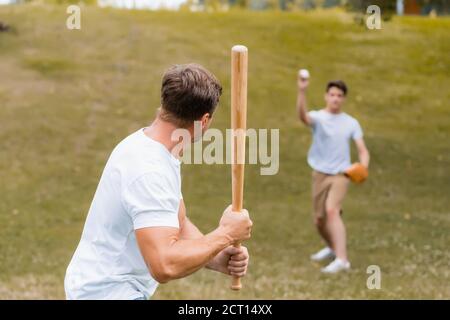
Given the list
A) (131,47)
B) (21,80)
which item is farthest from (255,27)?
(21,80)

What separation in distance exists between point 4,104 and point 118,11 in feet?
27.8

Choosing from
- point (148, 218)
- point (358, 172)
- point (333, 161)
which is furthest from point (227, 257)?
point (333, 161)

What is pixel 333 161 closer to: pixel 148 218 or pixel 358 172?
pixel 358 172

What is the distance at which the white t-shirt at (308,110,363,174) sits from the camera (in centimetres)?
1022

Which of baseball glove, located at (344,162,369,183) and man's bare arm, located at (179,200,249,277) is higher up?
man's bare arm, located at (179,200,249,277)

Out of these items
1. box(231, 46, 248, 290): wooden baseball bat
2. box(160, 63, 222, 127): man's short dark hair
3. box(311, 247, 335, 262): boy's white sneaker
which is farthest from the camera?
box(311, 247, 335, 262): boy's white sneaker

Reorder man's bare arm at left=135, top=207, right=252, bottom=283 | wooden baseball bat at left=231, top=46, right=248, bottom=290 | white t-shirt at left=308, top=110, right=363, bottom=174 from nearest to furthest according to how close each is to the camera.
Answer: man's bare arm at left=135, top=207, right=252, bottom=283, wooden baseball bat at left=231, top=46, right=248, bottom=290, white t-shirt at left=308, top=110, right=363, bottom=174

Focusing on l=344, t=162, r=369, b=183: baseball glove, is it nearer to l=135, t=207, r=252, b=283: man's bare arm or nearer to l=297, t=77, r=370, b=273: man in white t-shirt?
l=297, t=77, r=370, b=273: man in white t-shirt

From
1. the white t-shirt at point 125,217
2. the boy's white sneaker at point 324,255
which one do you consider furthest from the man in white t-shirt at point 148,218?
the boy's white sneaker at point 324,255

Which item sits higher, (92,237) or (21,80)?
(92,237)

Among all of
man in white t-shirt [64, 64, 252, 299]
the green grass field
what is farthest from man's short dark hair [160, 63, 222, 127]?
the green grass field

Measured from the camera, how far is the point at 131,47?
24.2 m

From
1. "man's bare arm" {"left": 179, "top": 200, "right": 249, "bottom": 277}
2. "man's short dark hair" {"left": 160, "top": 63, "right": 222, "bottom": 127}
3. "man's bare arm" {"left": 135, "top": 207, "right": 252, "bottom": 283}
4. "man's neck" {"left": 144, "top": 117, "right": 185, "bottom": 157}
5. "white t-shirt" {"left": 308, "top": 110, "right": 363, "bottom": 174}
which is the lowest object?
"white t-shirt" {"left": 308, "top": 110, "right": 363, "bottom": 174}
